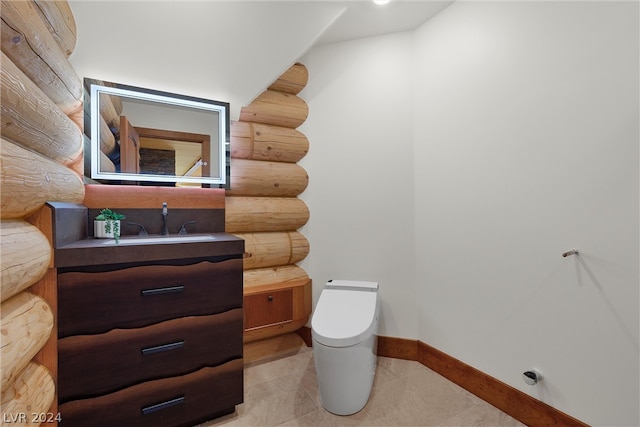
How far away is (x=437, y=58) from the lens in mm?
2096

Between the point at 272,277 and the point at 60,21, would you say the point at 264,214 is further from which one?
the point at 60,21

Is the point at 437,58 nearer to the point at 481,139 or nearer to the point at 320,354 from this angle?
the point at 481,139

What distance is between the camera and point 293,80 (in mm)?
2461

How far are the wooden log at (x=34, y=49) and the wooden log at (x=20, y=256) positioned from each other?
0.58 meters

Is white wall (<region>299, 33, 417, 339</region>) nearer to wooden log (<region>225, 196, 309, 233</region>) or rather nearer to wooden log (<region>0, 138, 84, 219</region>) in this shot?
wooden log (<region>225, 196, 309, 233</region>)

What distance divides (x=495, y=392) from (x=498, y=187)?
122 centimetres

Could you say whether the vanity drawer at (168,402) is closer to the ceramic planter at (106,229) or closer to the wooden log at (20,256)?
the wooden log at (20,256)

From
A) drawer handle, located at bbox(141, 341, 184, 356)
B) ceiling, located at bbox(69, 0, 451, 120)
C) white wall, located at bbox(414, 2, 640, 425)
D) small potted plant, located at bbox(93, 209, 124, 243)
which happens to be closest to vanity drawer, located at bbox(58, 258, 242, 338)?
drawer handle, located at bbox(141, 341, 184, 356)

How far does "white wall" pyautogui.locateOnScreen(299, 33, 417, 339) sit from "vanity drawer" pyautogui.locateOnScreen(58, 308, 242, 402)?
102 centimetres

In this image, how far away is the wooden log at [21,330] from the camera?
885 millimetres

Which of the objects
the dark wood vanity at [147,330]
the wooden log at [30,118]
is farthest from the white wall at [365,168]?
the wooden log at [30,118]

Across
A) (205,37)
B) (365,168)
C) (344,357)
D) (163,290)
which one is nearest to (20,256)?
(163,290)

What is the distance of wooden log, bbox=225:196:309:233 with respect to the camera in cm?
228

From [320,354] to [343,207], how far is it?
45.6 inches
